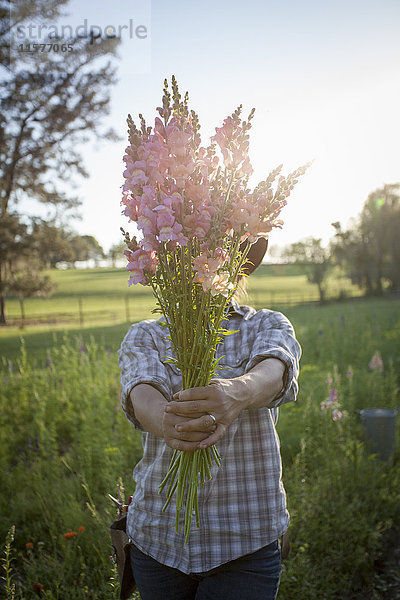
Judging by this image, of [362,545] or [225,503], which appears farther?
[362,545]

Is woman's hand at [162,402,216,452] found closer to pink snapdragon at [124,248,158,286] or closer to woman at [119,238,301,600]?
woman at [119,238,301,600]

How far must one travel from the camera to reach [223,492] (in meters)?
1.57

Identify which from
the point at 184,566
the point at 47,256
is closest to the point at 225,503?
the point at 184,566

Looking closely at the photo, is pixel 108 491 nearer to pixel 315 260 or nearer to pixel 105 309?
pixel 105 309

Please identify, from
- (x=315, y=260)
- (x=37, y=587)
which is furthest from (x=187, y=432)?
(x=315, y=260)

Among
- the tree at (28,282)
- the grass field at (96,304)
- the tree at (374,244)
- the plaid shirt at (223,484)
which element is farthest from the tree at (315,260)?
the plaid shirt at (223,484)

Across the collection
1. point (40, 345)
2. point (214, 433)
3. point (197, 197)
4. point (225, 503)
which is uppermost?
point (197, 197)

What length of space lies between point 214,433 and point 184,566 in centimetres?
51

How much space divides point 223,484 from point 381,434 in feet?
10.8

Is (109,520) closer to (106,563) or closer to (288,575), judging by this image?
(106,563)

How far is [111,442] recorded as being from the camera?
159 inches

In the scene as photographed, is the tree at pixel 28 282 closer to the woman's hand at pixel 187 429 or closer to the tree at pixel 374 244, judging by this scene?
the woman's hand at pixel 187 429

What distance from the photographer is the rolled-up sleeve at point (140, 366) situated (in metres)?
1.55

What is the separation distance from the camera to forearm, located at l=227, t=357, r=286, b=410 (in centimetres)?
138
